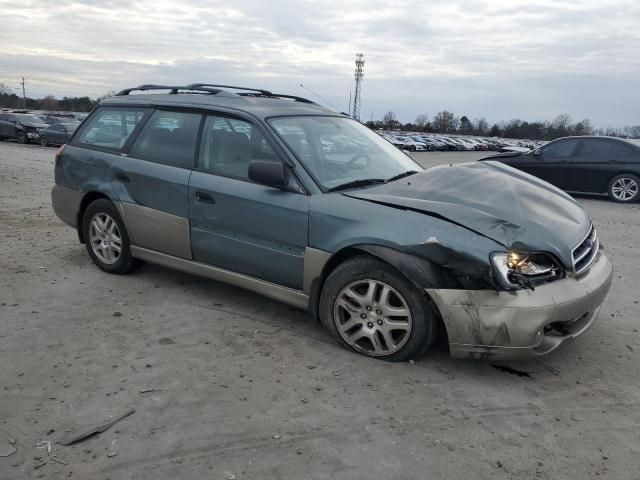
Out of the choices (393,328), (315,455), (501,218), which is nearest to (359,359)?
(393,328)

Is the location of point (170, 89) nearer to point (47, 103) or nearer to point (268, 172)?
point (268, 172)

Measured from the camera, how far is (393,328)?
11.4 feet

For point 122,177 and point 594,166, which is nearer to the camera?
point 122,177

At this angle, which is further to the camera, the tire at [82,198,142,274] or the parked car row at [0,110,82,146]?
the parked car row at [0,110,82,146]

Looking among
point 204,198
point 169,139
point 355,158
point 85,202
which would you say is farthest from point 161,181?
point 355,158

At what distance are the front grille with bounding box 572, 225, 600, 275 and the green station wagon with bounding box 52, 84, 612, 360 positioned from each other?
0.02m

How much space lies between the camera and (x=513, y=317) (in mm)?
3129

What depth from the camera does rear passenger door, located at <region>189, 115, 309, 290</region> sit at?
12.7 feet

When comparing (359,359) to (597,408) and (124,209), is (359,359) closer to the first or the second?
(597,408)

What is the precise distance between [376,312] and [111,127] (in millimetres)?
3270

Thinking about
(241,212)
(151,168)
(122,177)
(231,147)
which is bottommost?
(241,212)

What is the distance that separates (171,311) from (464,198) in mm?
2446

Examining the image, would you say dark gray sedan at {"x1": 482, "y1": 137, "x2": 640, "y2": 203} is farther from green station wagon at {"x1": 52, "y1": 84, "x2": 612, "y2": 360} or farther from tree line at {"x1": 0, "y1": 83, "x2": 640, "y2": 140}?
tree line at {"x1": 0, "y1": 83, "x2": 640, "y2": 140}

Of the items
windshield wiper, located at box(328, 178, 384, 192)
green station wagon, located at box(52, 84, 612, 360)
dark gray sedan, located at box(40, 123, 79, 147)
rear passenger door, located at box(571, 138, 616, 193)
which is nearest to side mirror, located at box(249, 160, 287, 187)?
green station wagon, located at box(52, 84, 612, 360)
